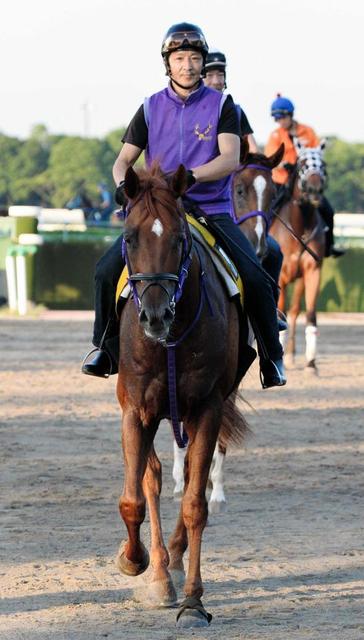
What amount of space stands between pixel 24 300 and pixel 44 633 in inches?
917

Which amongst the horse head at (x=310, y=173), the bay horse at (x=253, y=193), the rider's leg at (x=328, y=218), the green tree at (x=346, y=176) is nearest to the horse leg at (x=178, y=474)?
the bay horse at (x=253, y=193)

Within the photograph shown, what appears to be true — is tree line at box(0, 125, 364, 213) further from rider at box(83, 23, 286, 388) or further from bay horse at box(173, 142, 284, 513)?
rider at box(83, 23, 286, 388)

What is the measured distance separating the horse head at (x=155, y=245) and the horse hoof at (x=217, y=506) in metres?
3.04

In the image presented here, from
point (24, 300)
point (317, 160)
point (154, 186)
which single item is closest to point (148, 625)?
point (154, 186)

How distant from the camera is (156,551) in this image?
7.35 metres

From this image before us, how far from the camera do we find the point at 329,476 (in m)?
11.0

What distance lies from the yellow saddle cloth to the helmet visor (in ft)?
2.98

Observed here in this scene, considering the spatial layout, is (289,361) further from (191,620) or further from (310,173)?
(191,620)

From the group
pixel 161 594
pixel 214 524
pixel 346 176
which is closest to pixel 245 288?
pixel 161 594

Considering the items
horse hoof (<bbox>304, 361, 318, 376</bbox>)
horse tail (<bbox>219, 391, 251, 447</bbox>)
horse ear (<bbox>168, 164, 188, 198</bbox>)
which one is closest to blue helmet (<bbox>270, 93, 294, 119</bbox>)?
horse hoof (<bbox>304, 361, 318, 376</bbox>)

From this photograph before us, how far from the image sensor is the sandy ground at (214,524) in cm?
673

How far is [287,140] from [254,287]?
10.3 m

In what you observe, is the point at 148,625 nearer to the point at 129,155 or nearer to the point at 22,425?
the point at 129,155

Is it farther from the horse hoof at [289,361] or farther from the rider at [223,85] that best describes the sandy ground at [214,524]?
the horse hoof at [289,361]
